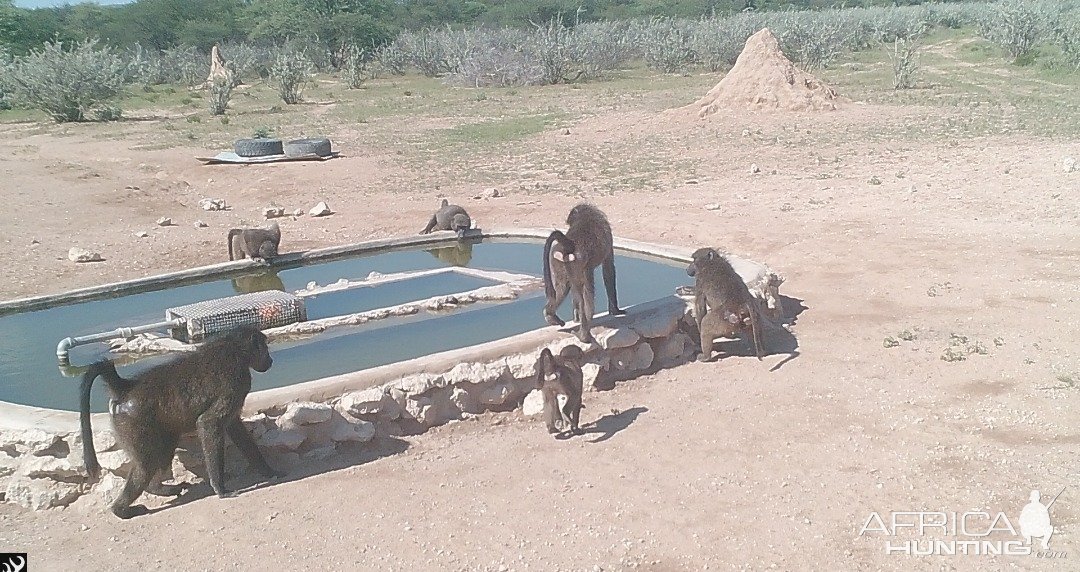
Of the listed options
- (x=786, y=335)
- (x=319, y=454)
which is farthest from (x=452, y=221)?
(x=319, y=454)

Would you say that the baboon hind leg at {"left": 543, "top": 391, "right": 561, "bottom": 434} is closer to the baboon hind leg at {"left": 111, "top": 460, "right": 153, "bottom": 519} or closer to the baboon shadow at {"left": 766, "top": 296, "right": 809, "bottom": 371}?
the baboon shadow at {"left": 766, "top": 296, "right": 809, "bottom": 371}

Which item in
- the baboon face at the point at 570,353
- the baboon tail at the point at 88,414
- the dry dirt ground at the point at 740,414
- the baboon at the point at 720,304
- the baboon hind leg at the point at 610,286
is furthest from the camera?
the baboon hind leg at the point at 610,286

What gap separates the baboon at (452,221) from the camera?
1116cm

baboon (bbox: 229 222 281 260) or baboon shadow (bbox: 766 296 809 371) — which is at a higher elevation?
baboon (bbox: 229 222 281 260)

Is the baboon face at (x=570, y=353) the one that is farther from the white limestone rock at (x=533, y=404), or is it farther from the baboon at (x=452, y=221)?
the baboon at (x=452, y=221)

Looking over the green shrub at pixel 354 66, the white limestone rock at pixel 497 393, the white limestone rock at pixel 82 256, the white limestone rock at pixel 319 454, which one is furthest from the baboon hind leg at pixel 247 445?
the green shrub at pixel 354 66

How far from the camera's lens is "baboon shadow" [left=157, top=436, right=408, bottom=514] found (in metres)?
5.44

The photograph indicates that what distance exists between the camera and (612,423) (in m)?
6.35

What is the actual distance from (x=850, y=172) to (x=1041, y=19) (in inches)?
1055

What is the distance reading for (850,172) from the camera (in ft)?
50.4

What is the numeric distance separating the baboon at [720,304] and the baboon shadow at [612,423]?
106 centimetres

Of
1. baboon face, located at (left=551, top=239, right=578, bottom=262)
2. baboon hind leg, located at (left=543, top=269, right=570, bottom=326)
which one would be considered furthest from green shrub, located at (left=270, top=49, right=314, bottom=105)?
baboon face, located at (left=551, top=239, right=578, bottom=262)

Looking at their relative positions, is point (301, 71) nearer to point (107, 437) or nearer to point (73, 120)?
point (73, 120)

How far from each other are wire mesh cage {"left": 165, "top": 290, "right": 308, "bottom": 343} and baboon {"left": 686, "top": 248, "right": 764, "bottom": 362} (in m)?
3.32
